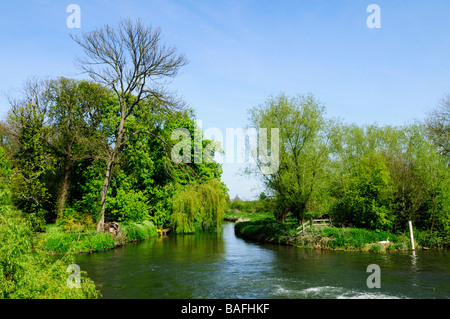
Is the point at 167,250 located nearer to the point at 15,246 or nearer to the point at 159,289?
the point at 159,289

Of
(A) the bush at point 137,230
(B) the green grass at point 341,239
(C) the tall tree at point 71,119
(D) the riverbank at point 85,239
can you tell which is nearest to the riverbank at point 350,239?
(B) the green grass at point 341,239

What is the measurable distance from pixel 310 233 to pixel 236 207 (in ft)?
182

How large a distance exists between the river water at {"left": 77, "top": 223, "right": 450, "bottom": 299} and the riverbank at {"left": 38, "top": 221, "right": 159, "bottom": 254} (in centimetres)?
98

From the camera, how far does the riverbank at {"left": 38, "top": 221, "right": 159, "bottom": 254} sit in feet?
69.4

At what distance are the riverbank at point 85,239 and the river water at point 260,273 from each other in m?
0.98

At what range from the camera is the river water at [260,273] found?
42.8 ft

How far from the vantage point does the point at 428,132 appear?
1309 inches

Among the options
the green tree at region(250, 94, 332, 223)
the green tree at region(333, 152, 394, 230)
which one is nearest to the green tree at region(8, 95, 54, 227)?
the green tree at region(250, 94, 332, 223)

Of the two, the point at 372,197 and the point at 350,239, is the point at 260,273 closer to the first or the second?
the point at 350,239

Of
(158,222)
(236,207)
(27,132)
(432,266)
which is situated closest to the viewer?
(432,266)

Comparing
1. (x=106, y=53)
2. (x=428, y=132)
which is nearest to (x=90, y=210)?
(x=106, y=53)

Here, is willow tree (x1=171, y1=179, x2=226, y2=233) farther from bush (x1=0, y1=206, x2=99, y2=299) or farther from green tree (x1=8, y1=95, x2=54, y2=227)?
bush (x1=0, y1=206, x2=99, y2=299)
